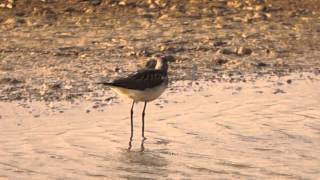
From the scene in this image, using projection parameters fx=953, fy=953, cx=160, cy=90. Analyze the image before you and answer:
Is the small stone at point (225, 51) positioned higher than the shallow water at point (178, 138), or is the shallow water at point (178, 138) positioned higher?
the small stone at point (225, 51)

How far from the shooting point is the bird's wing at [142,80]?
447 inches

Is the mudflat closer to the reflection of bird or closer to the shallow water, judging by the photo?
the shallow water

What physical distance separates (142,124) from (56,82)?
2.84 meters

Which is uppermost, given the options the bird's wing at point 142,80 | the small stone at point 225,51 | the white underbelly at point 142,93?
the small stone at point 225,51

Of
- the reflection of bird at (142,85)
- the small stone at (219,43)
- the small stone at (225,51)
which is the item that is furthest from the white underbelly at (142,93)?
the small stone at (219,43)

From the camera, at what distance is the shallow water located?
363 inches

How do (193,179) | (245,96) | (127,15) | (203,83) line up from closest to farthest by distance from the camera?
(193,179) → (245,96) → (203,83) → (127,15)

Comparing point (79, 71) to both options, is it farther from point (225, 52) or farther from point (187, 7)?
point (187, 7)

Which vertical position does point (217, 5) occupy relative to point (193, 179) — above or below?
above

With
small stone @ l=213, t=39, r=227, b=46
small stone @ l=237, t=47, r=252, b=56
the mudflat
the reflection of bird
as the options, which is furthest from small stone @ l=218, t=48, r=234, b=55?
the reflection of bird

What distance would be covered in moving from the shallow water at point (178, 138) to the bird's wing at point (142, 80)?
18.1 inches

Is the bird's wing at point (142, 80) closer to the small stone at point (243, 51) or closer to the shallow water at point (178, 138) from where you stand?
the shallow water at point (178, 138)

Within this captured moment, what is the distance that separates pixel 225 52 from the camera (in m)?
16.7

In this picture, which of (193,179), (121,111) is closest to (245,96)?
(121,111)
